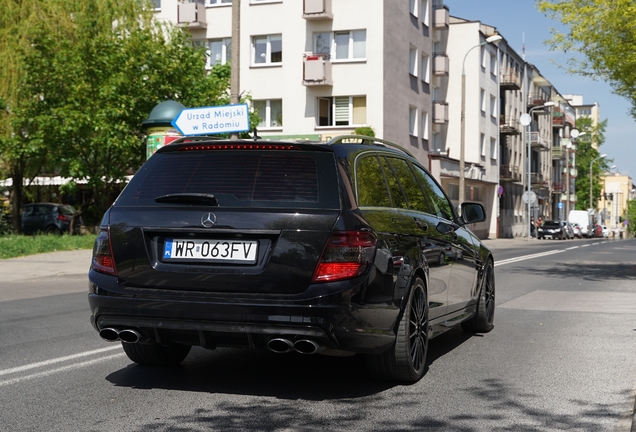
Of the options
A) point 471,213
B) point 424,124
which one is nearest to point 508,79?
point 424,124

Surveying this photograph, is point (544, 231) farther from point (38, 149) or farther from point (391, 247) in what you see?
point (391, 247)

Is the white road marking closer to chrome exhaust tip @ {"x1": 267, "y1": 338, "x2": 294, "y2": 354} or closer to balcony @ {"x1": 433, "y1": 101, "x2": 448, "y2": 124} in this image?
chrome exhaust tip @ {"x1": 267, "y1": 338, "x2": 294, "y2": 354}

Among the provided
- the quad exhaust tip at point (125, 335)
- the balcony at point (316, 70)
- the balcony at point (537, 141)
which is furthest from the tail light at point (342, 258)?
the balcony at point (537, 141)

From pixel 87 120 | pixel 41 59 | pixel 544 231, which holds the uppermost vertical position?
pixel 41 59

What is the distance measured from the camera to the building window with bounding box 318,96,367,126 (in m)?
41.5

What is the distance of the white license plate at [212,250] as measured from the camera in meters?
5.40

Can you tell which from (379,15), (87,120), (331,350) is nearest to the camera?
(331,350)

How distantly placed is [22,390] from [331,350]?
6.80 ft

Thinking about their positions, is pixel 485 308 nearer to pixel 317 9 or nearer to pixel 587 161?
pixel 317 9

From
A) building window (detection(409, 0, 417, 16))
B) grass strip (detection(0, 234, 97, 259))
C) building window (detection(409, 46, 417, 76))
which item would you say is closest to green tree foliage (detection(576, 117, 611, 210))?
building window (detection(409, 46, 417, 76))

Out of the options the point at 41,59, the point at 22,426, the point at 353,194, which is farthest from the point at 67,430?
the point at 41,59

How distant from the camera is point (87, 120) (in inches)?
1080

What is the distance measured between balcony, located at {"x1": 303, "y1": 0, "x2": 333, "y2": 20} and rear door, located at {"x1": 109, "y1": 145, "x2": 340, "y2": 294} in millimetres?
36160

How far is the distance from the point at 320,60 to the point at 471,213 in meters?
33.1
